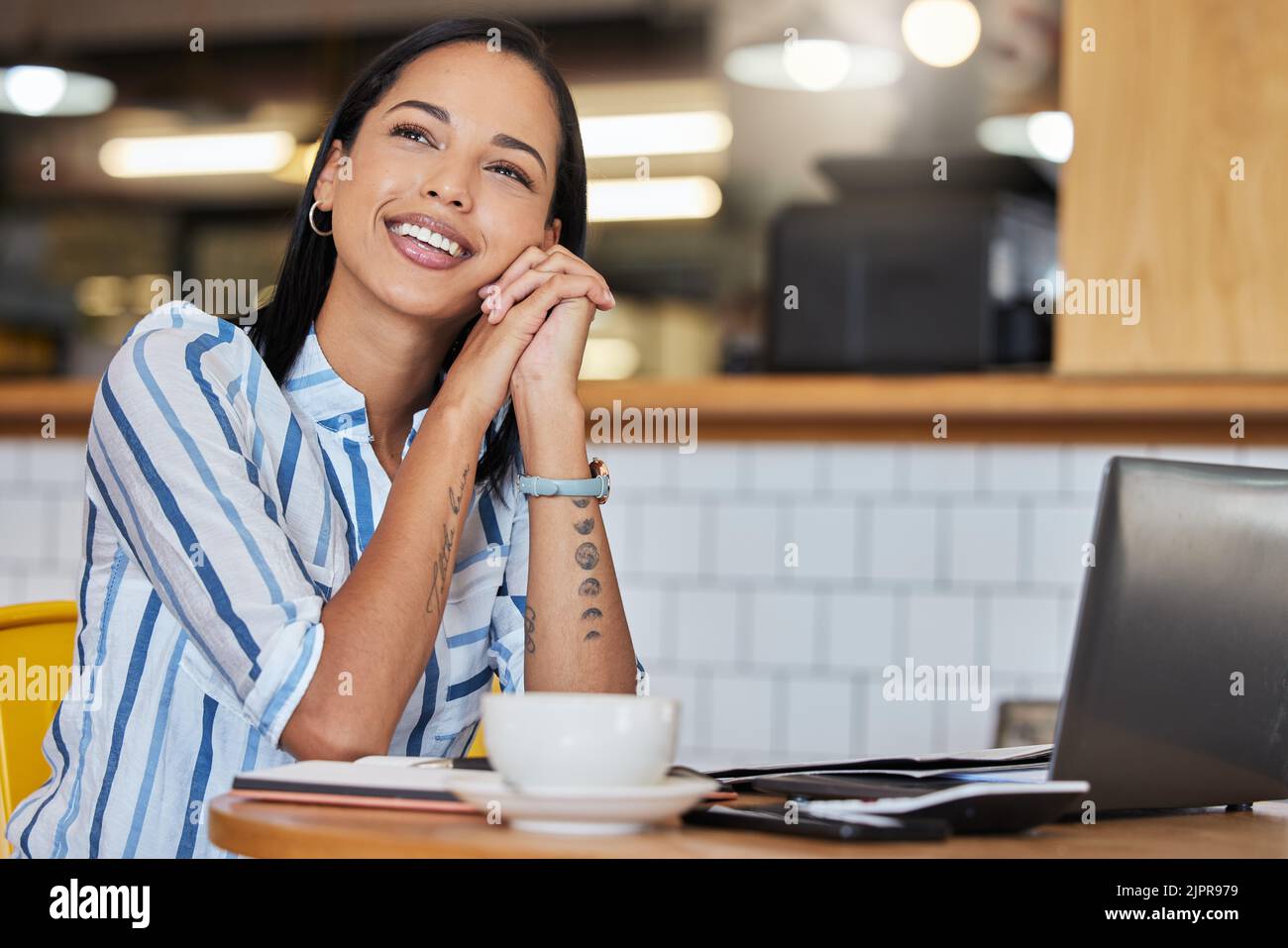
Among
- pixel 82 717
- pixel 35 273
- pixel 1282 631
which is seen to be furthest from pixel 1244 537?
pixel 35 273

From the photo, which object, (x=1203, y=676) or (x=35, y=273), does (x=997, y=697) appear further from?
(x=35, y=273)

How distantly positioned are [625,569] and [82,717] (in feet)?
4.74

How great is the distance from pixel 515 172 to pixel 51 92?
249cm

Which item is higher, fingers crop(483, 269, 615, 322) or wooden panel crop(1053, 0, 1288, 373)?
wooden panel crop(1053, 0, 1288, 373)

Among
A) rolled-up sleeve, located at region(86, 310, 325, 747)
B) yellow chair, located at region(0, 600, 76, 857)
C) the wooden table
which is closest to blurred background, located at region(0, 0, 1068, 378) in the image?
yellow chair, located at region(0, 600, 76, 857)

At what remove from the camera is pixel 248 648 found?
3.43 feet

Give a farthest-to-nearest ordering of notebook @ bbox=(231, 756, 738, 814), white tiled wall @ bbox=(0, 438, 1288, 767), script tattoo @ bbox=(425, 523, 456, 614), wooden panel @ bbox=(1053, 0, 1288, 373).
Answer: white tiled wall @ bbox=(0, 438, 1288, 767) < wooden panel @ bbox=(1053, 0, 1288, 373) < script tattoo @ bbox=(425, 523, 456, 614) < notebook @ bbox=(231, 756, 738, 814)

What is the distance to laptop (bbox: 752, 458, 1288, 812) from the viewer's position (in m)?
0.90

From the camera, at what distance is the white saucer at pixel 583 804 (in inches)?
29.5

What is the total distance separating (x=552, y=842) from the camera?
0.74m

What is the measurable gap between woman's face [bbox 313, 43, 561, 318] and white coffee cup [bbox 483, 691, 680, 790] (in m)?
0.73

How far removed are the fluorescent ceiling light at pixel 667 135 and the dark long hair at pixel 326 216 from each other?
176 cm

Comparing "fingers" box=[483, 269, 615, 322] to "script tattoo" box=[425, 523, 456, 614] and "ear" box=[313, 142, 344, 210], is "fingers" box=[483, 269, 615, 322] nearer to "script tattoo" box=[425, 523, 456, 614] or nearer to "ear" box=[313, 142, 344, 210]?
"ear" box=[313, 142, 344, 210]

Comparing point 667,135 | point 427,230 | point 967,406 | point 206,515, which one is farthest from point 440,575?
point 667,135
